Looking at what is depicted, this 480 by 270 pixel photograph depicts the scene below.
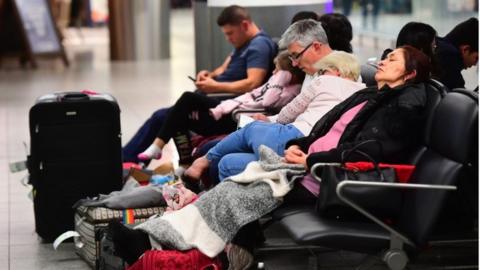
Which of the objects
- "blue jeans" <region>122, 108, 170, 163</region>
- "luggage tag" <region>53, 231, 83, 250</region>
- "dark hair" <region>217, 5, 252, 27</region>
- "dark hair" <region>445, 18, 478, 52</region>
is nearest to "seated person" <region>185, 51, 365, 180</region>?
"dark hair" <region>445, 18, 478, 52</region>

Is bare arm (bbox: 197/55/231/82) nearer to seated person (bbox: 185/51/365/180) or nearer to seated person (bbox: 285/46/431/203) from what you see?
seated person (bbox: 185/51/365/180)

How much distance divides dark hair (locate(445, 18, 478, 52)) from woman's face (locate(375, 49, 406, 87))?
93 cm

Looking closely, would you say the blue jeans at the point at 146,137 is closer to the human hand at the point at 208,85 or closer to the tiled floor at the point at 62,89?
the human hand at the point at 208,85

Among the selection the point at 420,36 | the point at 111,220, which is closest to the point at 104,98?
the point at 111,220

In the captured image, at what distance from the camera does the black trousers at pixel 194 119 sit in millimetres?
6480

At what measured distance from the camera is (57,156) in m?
5.50

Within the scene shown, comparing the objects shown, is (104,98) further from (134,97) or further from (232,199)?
(134,97)

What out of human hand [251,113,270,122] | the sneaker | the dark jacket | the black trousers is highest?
the dark jacket

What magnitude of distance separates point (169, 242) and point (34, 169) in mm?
1288

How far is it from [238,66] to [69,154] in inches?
74.9

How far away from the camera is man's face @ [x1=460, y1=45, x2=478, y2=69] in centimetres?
524

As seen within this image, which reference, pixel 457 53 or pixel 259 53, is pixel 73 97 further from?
pixel 457 53

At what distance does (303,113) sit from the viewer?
5.28 metres

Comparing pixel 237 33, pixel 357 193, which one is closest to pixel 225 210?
pixel 357 193
